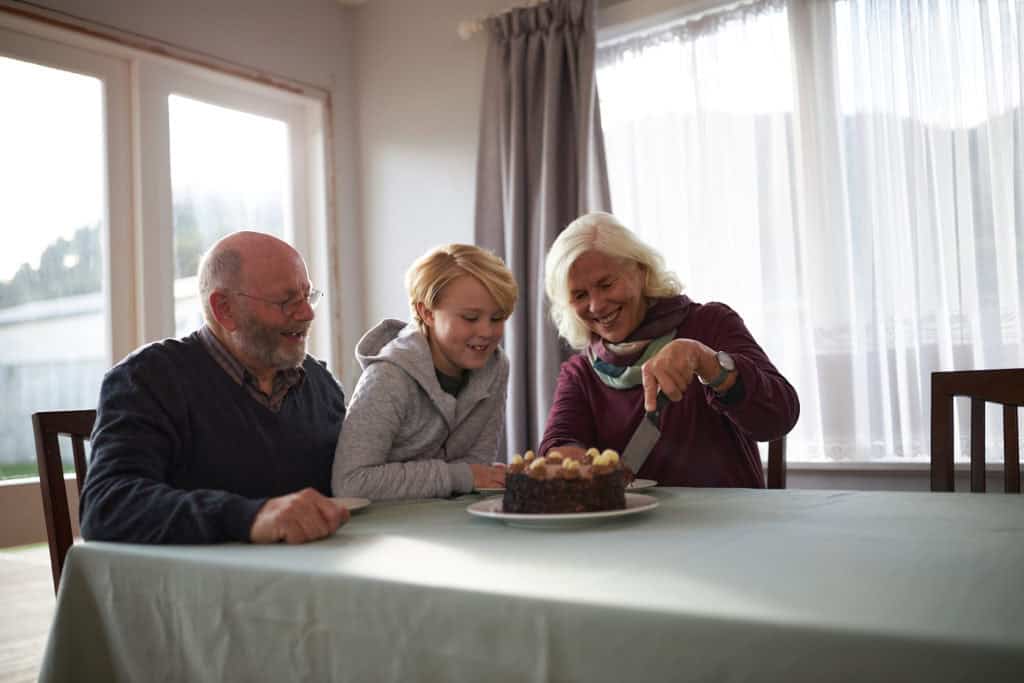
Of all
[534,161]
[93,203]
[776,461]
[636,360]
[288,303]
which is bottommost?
[776,461]

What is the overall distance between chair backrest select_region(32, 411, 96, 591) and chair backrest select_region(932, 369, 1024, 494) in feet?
4.60

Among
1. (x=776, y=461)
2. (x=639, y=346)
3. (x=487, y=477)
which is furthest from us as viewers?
(x=639, y=346)

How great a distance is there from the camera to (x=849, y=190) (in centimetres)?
292

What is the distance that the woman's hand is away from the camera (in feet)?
4.52

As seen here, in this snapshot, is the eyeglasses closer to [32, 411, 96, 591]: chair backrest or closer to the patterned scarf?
[32, 411, 96, 591]: chair backrest

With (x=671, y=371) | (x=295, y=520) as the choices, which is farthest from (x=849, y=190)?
(x=295, y=520)

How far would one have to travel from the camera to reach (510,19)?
3527mm

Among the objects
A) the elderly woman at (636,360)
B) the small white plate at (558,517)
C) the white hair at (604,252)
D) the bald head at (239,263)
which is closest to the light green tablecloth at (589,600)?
the small white plate at (558,517)

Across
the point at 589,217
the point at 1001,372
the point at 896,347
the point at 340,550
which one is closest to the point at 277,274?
the point at 340,550

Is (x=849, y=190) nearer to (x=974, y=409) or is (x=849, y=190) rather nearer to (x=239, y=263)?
(x=974, y=409)

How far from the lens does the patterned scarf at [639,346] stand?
187 centimetres

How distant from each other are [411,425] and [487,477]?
0.19 meters

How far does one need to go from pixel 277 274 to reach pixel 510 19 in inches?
93.6

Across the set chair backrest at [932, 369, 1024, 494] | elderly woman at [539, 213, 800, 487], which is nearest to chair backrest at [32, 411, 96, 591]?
elderly woman at [539, 213, 800, 487]
